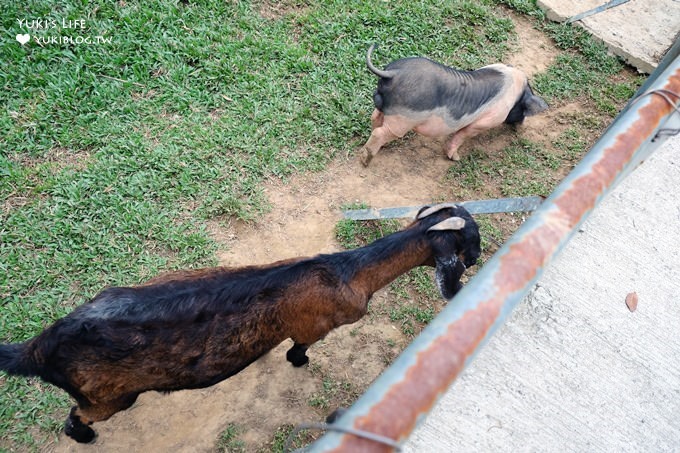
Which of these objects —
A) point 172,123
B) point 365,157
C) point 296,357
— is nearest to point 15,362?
point 296,357

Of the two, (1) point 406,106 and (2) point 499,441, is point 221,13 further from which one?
(2) point 499,441

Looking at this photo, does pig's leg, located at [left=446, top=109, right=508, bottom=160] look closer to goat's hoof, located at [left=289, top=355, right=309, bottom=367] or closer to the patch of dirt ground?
the patch of dirt ground

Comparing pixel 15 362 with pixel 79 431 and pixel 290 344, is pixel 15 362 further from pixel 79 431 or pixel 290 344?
pixel 290 344

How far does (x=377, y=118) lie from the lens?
17.2ft

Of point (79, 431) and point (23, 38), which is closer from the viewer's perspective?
point (79, 431)

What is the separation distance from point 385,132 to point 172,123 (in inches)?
84.9

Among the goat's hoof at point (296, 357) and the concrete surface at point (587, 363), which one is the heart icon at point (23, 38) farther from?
the concrete surface at point (587, 363)

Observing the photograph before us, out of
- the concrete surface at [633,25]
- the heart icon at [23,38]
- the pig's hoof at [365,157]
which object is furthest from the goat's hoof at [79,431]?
the concrete surface at [633,25]

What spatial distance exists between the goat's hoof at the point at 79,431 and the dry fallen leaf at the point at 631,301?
3368mm

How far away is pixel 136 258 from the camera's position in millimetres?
4352

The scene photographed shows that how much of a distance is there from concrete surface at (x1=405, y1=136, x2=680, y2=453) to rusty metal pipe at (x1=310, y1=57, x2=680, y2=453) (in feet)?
A: 3.37

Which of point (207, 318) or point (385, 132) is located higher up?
point (385, 132)

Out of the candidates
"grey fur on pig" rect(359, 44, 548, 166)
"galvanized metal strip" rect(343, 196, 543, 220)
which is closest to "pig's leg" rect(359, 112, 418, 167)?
"grey fur on pig" rect(359, 44, 548, 166)

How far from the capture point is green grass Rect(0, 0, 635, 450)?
4.26m
